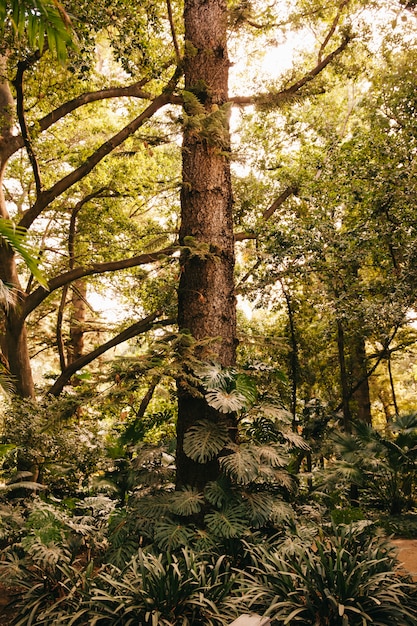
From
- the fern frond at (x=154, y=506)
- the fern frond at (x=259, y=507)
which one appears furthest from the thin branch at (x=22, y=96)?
the fern frond at (x=259, y=507)

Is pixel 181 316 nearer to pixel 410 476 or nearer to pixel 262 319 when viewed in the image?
pixel 410 476

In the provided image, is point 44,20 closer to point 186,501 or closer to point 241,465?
point 241,465

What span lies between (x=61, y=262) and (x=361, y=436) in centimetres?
673

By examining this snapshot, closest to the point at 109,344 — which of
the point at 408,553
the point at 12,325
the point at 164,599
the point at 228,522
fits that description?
the point at 12,325

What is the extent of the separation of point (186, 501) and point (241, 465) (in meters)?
0.49

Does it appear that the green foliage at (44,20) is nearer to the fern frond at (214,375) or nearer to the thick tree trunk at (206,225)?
the thick tree trunk at (206,225)

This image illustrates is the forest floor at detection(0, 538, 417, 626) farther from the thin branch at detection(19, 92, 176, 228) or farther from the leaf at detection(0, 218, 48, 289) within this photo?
the thin branch at detection(19, 92, 176, 228)

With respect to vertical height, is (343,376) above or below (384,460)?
above

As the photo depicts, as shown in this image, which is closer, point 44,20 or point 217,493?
point 44,20

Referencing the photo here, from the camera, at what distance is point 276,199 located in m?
8.56

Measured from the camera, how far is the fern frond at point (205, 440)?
10.9ft

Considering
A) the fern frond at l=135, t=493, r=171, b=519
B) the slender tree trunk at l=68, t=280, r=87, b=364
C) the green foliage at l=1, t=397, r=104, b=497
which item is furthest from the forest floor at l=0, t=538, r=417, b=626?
the slender tree trunk at l=68, t=280, r=87, b=364

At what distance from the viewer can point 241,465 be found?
132 inches

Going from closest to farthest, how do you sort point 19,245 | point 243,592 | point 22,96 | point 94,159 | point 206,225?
point 19,245 → point 243,592 → point 206,225 → point 22,96 → point 94,159
